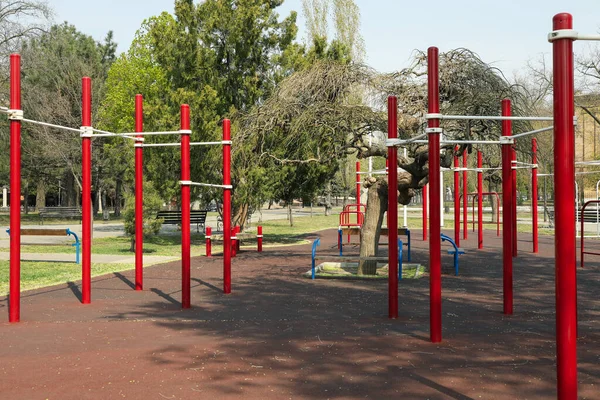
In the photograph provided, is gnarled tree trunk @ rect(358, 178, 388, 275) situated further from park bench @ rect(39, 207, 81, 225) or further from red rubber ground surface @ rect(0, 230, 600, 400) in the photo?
park bench @ rect(39, 207, 81, 225)

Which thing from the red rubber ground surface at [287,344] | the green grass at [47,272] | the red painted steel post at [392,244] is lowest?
the red rubber ground surface at [287,344]

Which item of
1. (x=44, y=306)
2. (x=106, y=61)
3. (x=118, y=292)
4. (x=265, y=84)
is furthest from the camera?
(x=106, y=61)

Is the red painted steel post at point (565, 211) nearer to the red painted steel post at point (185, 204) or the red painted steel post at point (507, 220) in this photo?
the red painted steel post at point (507, 220)


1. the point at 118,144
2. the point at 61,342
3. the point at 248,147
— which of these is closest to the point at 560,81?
the point at 61,342

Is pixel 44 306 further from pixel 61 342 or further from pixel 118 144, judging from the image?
pixel 118 144

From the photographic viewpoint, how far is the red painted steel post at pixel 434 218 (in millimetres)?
6340

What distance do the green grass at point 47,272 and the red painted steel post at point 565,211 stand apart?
→ 29.3 ft

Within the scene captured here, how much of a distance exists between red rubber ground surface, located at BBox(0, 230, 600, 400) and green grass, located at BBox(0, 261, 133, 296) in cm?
80

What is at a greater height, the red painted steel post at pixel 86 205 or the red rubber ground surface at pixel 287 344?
the red painted steel post at pixel 86 205

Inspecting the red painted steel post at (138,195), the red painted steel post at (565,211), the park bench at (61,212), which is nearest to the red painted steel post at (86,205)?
the red painted steel post at (138,195)

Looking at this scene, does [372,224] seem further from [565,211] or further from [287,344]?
[565,211]

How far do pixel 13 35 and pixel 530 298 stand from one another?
24.7 metres

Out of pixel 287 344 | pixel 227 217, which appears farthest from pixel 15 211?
pixel 287 344

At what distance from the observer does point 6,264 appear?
14070mm
